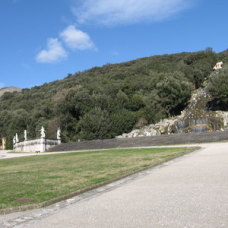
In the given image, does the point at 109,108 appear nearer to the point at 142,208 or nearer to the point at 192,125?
the point at 192,125

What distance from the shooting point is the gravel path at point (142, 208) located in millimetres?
4945

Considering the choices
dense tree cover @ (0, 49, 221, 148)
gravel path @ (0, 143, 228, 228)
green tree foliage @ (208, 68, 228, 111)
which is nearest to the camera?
gravel path @ (0, 143, 228, 228)

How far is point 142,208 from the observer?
5.83 meters

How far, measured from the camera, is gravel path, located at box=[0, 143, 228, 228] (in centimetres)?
495

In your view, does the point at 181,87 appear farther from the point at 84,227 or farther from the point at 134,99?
the point at 84,227

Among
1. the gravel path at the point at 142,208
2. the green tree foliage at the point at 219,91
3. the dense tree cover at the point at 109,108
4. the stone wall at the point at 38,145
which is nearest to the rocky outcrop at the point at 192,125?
the green tree foliage at the point at 219,91

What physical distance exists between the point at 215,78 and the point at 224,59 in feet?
118

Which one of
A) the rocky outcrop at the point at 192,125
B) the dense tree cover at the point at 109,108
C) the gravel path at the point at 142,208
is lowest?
the gravel path at the point at 142,208

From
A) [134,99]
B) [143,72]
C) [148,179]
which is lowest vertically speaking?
[148,179]

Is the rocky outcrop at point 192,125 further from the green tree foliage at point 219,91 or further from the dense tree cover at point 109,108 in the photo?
the dense tree cover at point 109,108

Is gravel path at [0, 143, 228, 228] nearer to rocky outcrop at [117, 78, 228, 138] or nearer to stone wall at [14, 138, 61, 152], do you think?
stone wall at [14, 138, 61, 152]

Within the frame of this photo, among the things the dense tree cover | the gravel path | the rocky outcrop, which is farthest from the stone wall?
the gravel path

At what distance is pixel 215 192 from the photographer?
6730 millimetres

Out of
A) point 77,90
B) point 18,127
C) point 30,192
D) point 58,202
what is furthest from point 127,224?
point 18,127
